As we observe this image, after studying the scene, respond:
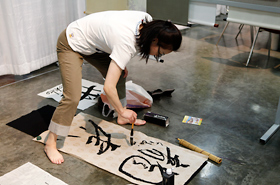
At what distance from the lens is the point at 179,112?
2.84 metres

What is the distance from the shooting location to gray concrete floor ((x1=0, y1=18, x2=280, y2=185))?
82.0 inches

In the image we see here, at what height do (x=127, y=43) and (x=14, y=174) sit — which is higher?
(x=127, y=43)

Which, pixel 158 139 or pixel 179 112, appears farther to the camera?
pixel 179 112

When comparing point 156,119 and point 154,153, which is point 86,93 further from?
point 154,153

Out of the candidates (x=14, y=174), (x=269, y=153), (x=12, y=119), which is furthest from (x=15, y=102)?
(x=269, y=153)

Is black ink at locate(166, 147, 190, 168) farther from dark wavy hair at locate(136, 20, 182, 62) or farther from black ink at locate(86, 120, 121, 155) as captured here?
dark wavy hair at locate(136, 20, 182, 62)

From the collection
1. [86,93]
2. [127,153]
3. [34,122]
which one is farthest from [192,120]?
[34,122]

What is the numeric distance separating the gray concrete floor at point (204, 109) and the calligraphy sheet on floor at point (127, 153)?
6 cm

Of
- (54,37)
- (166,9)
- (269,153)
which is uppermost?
(166,9)

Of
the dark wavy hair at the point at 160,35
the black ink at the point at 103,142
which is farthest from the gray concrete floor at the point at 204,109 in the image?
the dark wavy hair at the point at 160,35

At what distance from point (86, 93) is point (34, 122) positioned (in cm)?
66

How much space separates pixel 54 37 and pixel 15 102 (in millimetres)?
1178

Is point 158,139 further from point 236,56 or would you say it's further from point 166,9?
point 236,56

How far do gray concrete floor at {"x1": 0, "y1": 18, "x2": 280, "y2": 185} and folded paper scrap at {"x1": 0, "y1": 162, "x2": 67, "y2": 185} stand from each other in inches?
2.2
